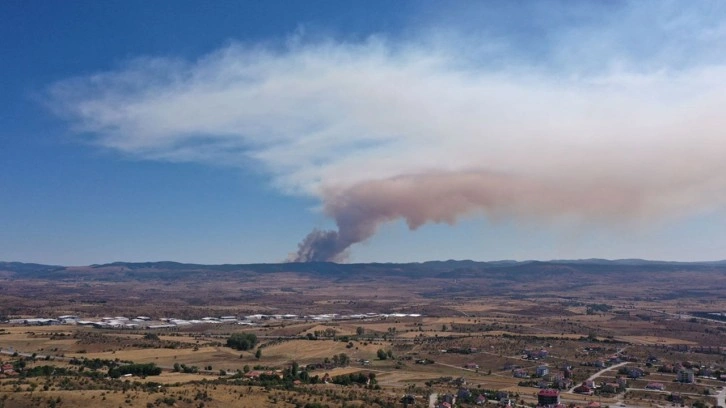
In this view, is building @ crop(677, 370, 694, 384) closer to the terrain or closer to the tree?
the terrain

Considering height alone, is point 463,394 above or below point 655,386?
above

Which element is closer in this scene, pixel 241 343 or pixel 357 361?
pixel 357 361

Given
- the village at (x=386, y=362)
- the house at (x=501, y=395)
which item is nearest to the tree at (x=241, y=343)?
the village at (x=386, y=362)

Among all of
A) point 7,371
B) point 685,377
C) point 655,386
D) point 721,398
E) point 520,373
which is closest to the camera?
point 7,371

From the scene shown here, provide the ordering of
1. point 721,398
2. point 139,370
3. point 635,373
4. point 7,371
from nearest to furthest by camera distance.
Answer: point 7,371 < point 721,398 < point 139,370 < point 635,373

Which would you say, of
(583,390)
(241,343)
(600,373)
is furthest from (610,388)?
(241,343)

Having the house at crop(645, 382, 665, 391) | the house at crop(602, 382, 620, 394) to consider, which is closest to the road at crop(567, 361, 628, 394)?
the house at crop(602, 382, 620, 394)

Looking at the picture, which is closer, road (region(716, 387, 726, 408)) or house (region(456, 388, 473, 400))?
house (region(456, 388, 473, 400))

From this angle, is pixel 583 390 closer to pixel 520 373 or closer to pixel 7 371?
pixel 520 373

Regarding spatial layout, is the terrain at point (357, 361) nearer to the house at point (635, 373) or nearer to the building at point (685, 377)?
the house at point (635, 373)

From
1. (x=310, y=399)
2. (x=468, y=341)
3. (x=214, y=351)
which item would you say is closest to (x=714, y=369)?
(x=468, y=341)

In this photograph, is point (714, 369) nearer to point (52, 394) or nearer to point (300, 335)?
point (300, 335)
